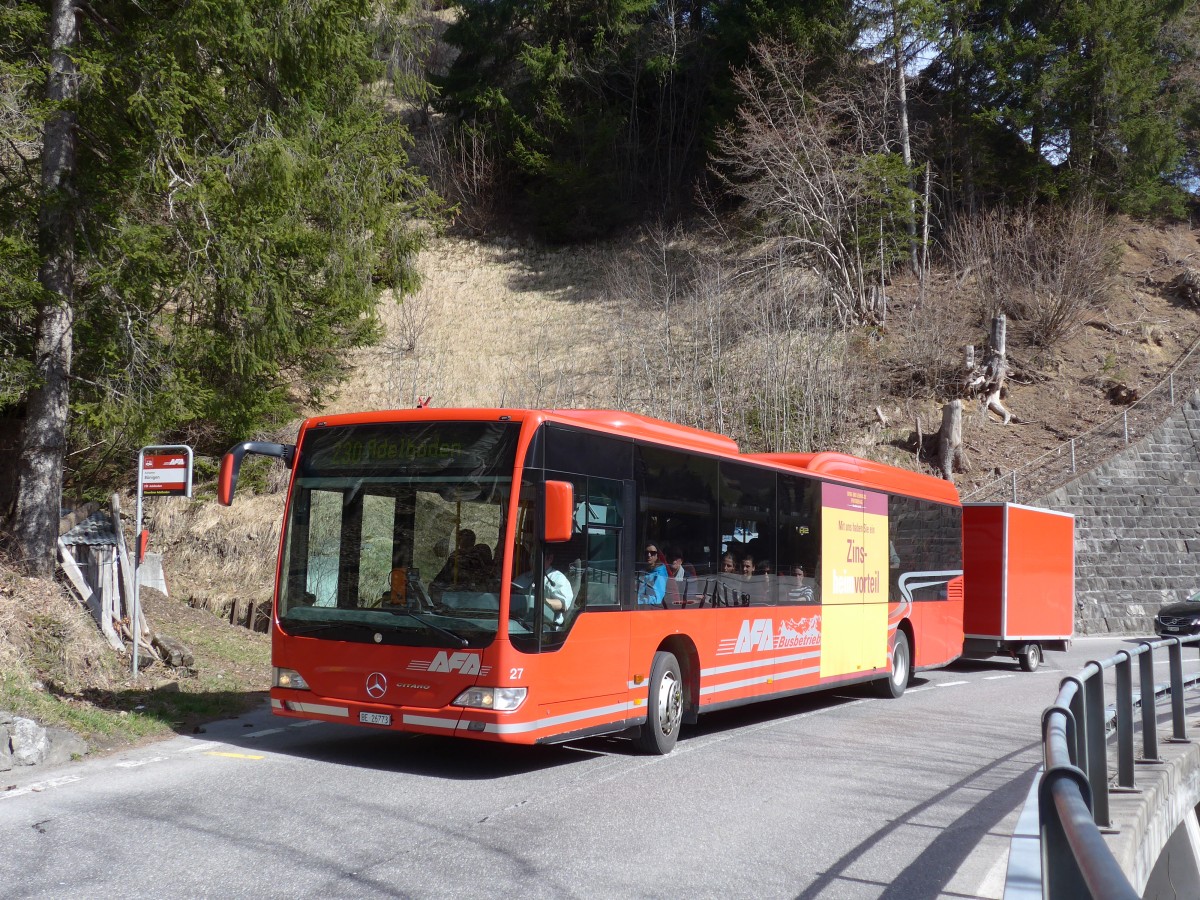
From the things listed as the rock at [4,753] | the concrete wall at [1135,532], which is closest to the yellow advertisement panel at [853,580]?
the rock at [4,753]

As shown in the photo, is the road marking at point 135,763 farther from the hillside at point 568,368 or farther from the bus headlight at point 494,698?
the hillside at point 568,368

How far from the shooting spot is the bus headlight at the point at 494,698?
8.08 meters

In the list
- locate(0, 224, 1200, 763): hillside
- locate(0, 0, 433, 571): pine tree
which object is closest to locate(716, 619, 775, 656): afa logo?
locate(0, 224, 1200, 763): hillside

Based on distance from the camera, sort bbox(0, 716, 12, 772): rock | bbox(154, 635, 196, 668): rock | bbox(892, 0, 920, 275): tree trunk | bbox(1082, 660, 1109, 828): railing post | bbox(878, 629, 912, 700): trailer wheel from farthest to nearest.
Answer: bbox(892, 0, 920, 275): tree trunk < bbox(878, 629, 912, 700): trailer wheel < bbox(154, 635, 196, 668): rock < bbox(0, 716, 12, 772): rock < bbox(1082, 660, 1109, 828): railing post

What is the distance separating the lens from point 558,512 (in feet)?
26.9

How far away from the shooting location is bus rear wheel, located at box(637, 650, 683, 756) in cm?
969

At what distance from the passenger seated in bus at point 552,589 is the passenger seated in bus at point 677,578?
1.63 m

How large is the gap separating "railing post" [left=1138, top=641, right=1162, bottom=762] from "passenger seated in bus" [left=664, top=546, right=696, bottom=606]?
13.1 ft

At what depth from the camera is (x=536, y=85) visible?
49.5 m

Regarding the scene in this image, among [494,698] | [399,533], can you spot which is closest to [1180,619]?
[494,698]

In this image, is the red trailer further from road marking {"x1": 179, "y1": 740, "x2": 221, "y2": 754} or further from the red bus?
road marking {"x1": 179, "y1": 740, "x2": 221, "y2": 754}

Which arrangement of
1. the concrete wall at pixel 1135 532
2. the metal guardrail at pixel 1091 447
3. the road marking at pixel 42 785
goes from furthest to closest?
the metal guardrail at pixel 1091 447, the concrete wall at pixel 1135 532, the road marking at pixel 42 785

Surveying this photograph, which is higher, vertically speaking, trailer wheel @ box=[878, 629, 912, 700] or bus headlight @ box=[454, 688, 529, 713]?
bus headlight @ box=[454, 688, 529, 713]

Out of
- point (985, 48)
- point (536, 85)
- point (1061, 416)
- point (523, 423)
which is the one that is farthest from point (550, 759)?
point (536, 85)
